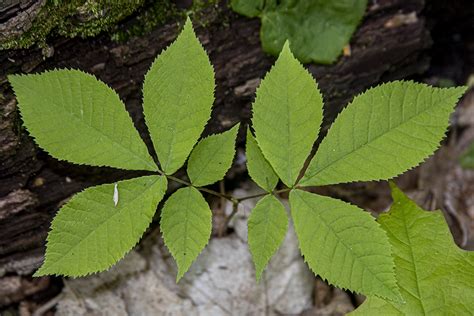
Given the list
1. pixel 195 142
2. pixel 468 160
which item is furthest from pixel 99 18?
pixel 468 160

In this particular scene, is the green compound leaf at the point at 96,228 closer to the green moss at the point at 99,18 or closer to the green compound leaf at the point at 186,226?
the green compound leaf at the point at 186,226

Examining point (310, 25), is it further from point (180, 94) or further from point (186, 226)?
point (186, 226)

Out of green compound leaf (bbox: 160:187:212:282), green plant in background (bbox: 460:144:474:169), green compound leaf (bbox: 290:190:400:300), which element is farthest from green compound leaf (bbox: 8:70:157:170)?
green plant in background (bbox: 460:144:474:169)

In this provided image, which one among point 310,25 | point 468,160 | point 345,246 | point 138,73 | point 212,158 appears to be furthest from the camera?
point 468,160

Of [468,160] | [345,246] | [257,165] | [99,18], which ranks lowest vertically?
[468,160]

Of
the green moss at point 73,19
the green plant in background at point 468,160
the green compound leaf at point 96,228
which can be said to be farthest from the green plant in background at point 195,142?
the green plant in background at point 468,160

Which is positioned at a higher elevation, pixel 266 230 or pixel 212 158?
pixel 212 158

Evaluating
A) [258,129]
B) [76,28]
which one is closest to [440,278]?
[258,129]
